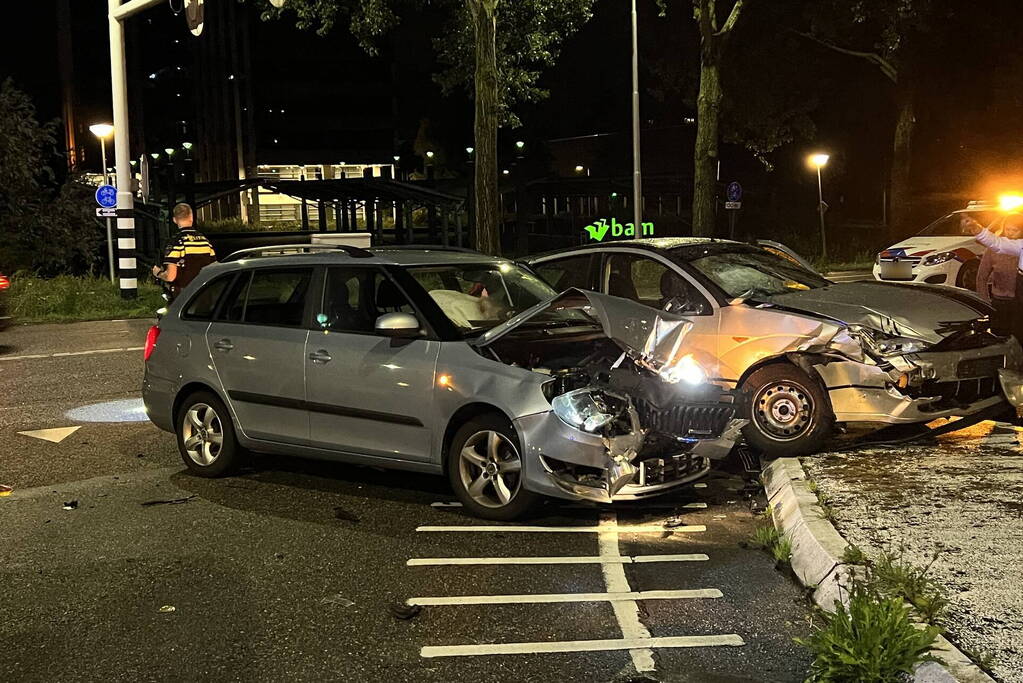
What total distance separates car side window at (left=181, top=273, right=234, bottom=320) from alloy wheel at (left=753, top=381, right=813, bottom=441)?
13.0ft

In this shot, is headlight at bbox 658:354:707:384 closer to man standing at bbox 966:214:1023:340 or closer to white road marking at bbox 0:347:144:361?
man standing at bbox 966:214:1023:340

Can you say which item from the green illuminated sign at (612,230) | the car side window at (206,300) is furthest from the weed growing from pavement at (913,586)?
the green illuminated sign at (612,230)

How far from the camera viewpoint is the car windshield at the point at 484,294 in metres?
7.32

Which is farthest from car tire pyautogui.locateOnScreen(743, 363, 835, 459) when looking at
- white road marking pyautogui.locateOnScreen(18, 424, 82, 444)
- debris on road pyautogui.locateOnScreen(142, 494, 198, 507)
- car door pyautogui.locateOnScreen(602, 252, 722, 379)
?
white road marking pyautogui.locateOnScreen(18, 424, 82, 444)

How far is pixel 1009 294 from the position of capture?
413 inches

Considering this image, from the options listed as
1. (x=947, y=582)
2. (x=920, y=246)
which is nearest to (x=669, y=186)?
(x=920, y=246)

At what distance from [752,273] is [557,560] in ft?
12.7

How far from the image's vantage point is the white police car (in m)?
18.2

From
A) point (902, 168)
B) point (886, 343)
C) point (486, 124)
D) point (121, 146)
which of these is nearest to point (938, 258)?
point (486, 124)

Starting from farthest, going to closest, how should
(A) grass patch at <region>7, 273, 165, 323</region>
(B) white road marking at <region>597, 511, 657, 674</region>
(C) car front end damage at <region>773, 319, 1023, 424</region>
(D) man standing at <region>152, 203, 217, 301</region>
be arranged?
(A) grass patch at <region>7, 273, 165, 323</region> → (D) man standing at <region>152, 203, 217, 301</region> → (C) car front end damage at <region>773, 319, 1023, 424</region> → (B) white road marking at <region>597, 511, 657, 674</region>

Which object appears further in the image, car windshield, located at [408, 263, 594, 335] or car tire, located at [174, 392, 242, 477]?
car tire, located at [174, 392, 242, 477]

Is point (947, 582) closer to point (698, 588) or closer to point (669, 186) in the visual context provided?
point (698, 588)

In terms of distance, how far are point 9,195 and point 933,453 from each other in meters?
26.0

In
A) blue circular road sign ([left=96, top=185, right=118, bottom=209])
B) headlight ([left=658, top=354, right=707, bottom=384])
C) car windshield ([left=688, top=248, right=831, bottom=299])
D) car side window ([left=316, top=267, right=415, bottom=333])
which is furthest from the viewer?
blue circular road sign ([left=96, top=185, right=118, bottom=209])
